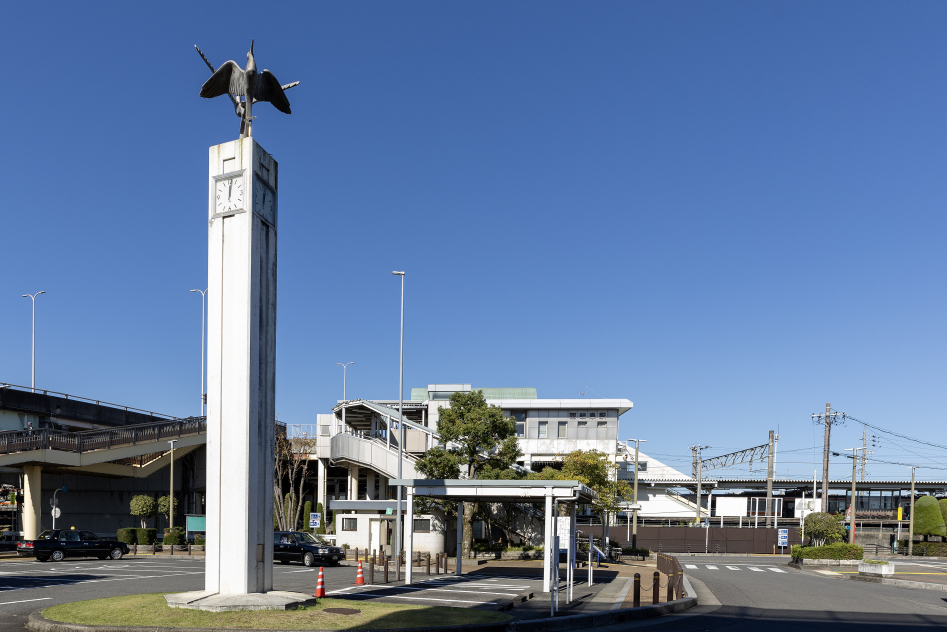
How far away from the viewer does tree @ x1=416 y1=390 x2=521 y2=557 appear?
3841cm

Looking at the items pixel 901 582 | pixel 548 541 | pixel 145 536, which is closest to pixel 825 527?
pixel 901 582

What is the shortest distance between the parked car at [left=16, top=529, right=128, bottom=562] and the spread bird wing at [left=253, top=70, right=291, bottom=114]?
84.5ft

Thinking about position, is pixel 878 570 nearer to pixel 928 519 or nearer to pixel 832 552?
pixel 832 552

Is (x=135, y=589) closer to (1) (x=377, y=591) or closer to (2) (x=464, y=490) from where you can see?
(1) (x=377, y=591)

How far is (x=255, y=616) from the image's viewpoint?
15.4 m

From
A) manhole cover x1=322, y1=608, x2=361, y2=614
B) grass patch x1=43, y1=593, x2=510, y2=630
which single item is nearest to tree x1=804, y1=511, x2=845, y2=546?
grass patch x1=43, y1=593, x2=510, y2=630

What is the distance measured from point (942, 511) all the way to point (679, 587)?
6619 cm

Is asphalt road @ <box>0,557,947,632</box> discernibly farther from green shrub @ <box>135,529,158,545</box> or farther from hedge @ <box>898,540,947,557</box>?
hedge @ <box>898,540,947,557</box>

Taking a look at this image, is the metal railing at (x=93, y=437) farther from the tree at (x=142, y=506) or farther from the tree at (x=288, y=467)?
the tree at (x=288, y=467)

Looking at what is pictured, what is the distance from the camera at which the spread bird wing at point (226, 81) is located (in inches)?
737

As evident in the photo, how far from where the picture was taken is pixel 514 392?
70.8 meters

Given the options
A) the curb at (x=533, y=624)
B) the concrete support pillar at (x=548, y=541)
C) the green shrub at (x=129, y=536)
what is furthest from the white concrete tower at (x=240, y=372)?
the green shrub at (x=129, y=536)

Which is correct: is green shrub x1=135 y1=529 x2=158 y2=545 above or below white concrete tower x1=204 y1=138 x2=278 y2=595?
below

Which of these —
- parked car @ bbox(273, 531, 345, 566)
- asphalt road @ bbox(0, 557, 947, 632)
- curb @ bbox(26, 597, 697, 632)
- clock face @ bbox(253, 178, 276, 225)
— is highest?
clock face @ bbox(253, 178, 276, 225)
